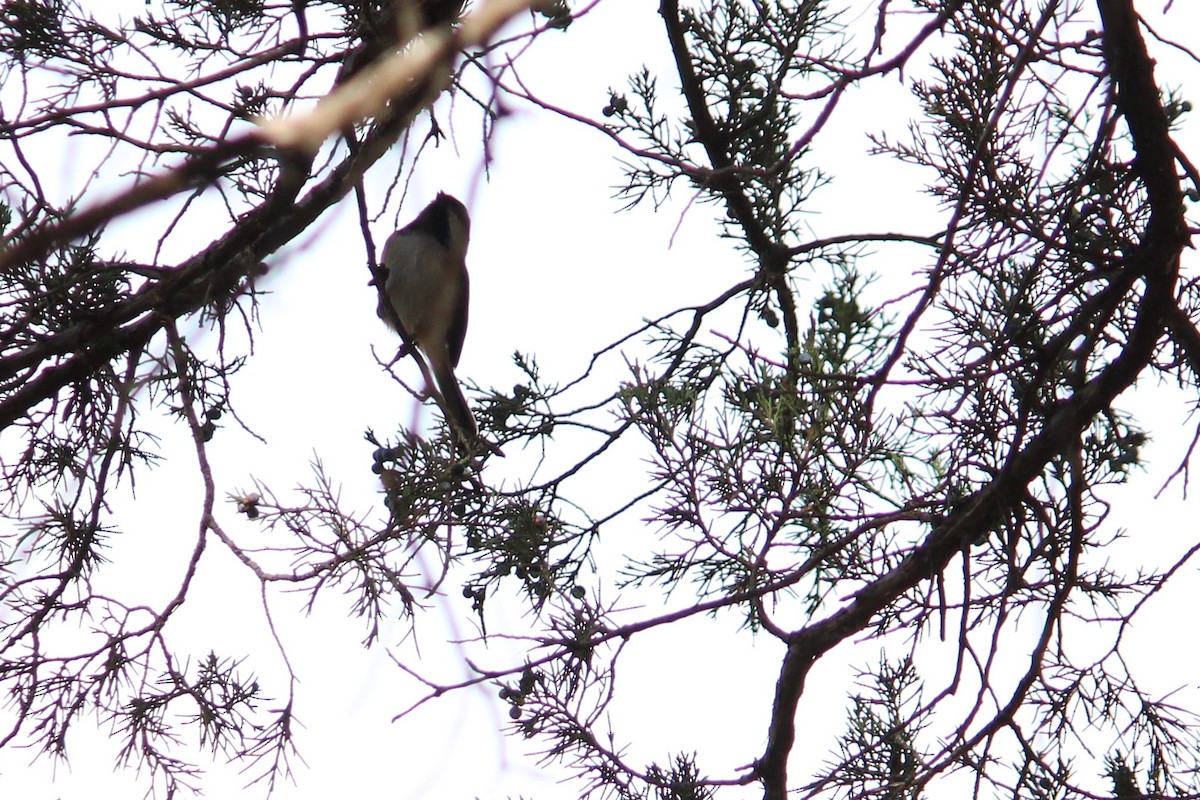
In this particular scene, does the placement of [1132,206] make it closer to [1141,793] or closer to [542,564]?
[1141,793]

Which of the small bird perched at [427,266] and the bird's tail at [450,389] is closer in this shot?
the bird's tail at [450,389]

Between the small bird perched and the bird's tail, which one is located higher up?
the small bird perched

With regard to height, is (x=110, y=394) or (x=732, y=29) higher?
(x=732, y=29)

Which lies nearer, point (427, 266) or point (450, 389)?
point (450, 389)

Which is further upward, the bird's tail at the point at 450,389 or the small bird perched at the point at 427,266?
the small bird perched at the point at 427,266

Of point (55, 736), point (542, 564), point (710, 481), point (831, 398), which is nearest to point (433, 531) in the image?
point (542, 564)

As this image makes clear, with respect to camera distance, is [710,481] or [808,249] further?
[808,249]

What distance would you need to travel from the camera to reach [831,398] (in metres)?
1.86

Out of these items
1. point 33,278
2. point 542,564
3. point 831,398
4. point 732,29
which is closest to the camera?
point 831,398

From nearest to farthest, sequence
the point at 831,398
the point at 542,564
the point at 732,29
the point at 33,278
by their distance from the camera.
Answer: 1. the point at 831,398
2. the point at 542,564
3. the point at 33,278
4. the point at 732,29

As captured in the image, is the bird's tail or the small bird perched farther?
the small bird perched

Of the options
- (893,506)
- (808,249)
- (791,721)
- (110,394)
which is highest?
(808,249)

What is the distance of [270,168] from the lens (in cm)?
244

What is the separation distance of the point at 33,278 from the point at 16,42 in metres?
0.52
